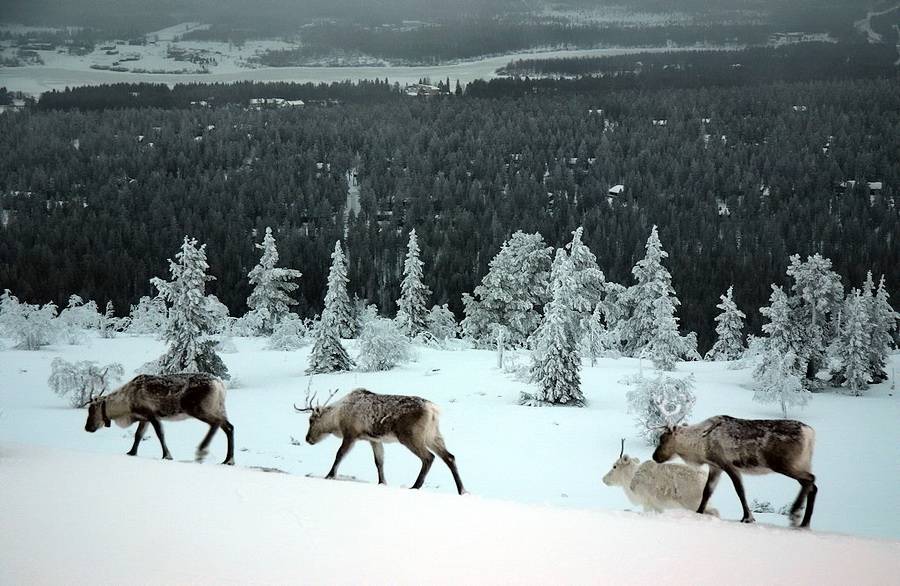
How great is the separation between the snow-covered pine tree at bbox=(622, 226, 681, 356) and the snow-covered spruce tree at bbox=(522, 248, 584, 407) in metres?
15.1

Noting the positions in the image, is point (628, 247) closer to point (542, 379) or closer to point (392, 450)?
point (542, 379)

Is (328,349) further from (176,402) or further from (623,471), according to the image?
(623,471)

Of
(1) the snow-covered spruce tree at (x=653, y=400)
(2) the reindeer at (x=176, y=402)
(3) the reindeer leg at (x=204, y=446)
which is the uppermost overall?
(2) the reindeer at (x=176, y=402)

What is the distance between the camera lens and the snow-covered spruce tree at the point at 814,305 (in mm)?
37750

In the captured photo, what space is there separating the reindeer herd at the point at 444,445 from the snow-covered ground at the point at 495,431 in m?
0.62

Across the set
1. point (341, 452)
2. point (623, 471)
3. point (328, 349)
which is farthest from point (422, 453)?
point (328, 349)

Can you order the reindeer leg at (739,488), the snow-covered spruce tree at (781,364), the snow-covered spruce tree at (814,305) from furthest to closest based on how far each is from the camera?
the snow-covered spruce tree at (814,305), the snow-covered spruce tree at (781,364), the reindeer leg at (739,488)

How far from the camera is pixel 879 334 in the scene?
39.3m

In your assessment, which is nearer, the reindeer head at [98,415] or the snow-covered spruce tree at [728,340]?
the reindeer head at [98,415]

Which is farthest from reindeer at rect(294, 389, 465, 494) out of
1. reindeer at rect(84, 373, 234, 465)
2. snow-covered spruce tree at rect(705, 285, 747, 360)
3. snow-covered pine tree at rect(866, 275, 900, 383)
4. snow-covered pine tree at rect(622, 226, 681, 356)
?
snow-covered spruce tree at rect(705, 285, 747, 360)

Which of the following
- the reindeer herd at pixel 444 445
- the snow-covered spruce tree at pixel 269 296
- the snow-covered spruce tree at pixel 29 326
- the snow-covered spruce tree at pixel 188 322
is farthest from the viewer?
the snow-covered spruce tree at pixel 269 296

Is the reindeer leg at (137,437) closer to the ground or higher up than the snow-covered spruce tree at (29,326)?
higher up

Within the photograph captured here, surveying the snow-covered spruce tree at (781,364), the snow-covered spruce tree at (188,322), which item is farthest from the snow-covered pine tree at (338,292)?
the snow-covered spruce tree at (781,364)

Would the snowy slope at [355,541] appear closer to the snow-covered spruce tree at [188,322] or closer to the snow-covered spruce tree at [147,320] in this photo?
the snow-covered spruce tree at [188,322]
